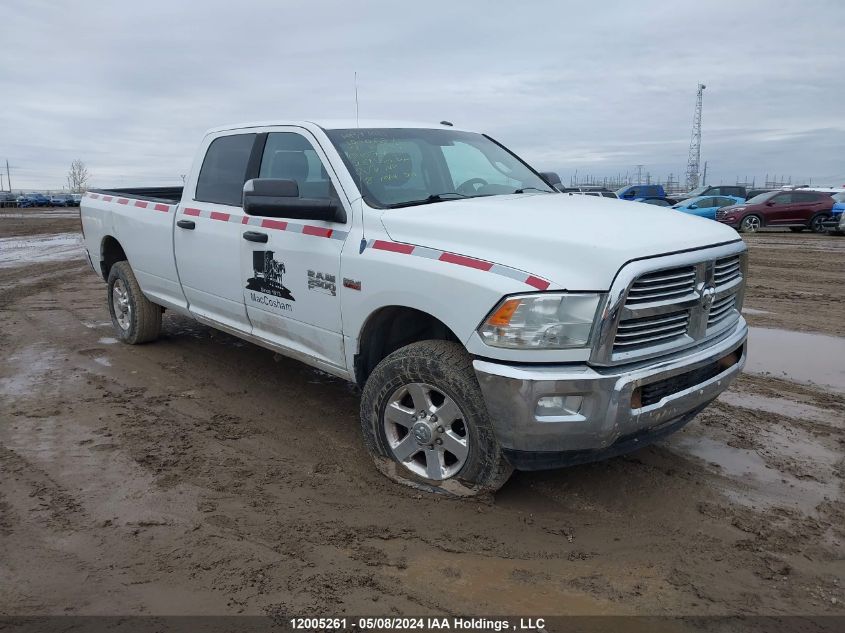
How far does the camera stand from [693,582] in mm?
2881

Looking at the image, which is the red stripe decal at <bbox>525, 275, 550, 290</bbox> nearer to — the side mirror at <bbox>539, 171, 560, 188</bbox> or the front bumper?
the front bumper

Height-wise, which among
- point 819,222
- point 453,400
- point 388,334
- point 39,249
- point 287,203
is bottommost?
point 39,249

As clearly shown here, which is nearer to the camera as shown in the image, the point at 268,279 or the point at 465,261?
the point at 465,261

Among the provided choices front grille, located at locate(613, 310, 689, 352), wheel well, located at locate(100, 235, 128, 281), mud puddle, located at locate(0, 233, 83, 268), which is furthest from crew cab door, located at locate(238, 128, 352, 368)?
mud puddle, located at locate(0, 233, 83, 268)

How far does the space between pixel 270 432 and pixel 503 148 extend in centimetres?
273

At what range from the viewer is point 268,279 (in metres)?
4.47

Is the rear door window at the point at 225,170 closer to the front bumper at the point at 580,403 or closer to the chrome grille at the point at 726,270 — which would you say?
the front bumper at the point at 580,403

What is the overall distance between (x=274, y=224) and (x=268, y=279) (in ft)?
1.18

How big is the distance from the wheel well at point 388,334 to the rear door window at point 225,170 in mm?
1642

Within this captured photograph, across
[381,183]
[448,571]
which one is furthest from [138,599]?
[381,183]

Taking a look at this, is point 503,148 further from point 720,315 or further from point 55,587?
point 55,587

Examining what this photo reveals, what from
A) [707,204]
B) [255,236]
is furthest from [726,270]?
[707,204]

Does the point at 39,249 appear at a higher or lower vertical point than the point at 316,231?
lower

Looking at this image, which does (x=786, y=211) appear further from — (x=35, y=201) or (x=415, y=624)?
(x=35, y=201)
